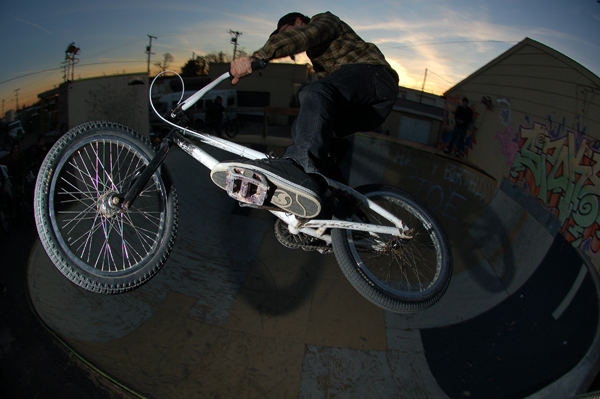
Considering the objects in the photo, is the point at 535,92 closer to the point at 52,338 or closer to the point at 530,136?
the point at 530,136

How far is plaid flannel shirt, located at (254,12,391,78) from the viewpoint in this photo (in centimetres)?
193

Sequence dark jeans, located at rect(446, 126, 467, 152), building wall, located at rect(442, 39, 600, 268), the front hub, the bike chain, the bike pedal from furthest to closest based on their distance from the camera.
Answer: dark jeans, located at rect(446, 126, 467, 152) → building wall, located at rect(442, 39, 600, 268) → the bike chain → the front hub → the bike pedal

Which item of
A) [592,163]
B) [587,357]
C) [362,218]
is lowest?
[587,357]

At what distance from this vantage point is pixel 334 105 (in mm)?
2062

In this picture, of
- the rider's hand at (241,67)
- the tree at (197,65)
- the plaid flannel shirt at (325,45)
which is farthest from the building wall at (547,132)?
the tree at (197,65)

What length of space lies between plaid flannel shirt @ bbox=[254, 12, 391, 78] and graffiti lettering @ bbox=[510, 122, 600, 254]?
381 cm

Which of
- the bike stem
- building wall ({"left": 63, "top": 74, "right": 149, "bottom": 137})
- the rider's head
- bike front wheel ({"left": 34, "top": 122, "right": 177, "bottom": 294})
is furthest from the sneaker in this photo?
building wall ({"left": 63, "top": 74, "right": 149, "bottom": 137})

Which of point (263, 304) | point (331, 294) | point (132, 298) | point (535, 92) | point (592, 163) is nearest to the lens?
point (132, 298)

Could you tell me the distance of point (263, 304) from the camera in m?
3.46

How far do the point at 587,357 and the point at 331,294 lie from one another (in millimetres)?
2484

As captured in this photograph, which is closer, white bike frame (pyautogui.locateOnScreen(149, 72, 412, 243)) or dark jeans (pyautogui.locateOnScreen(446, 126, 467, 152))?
white bike frame (pyautogui.locateOnScreen(149, 72, 412, 243))

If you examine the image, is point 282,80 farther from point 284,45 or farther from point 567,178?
point 284,45

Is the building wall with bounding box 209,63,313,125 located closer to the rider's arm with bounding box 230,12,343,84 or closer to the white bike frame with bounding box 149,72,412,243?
the white bike frame with bounding box 149,72,412,243

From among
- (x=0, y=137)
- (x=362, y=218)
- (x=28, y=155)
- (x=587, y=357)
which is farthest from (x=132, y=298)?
(x=587, y=357)
